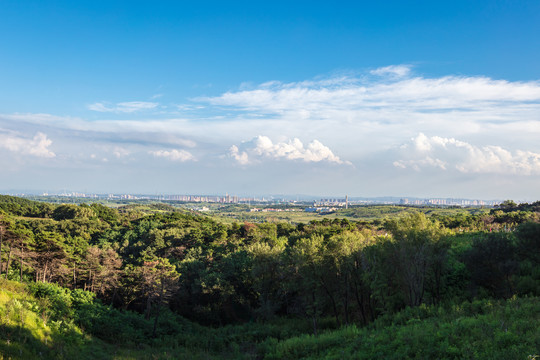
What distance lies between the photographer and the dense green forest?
57.7 ft

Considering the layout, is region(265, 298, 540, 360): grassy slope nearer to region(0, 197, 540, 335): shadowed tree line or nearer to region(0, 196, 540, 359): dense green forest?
region(0, 196, 540, 359): dense green forest

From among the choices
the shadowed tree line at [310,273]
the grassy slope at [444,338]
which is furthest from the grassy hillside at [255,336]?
the shadowed tree line at [310,273]

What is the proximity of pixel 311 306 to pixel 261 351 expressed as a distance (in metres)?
6.71

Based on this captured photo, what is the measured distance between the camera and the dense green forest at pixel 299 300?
17.6m

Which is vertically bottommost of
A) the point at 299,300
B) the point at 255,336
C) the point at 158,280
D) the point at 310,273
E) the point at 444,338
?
the point at 255,336

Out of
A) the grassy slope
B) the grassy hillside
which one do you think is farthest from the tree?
the grassy slope

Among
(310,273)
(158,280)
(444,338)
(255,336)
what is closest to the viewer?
(444,338)

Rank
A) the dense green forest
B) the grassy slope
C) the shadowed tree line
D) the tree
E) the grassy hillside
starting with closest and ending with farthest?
the grassy slope < the grassy hillside < the dense green forest < the shadowed tree line < the tree

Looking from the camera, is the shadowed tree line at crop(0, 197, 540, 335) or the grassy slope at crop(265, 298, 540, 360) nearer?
the grassy slope at crop(265, 298, 540, 360)

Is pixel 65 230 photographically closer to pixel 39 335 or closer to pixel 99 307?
pixel 99 307

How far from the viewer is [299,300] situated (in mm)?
37656

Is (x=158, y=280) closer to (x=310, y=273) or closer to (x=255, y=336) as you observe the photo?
(x=255, y=336)

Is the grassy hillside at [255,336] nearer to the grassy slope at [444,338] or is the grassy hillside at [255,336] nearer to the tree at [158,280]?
the grassy slope at [444,338]

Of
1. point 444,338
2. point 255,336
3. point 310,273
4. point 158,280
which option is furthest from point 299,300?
point 444,338
